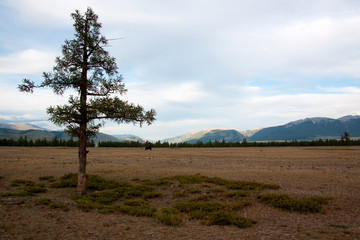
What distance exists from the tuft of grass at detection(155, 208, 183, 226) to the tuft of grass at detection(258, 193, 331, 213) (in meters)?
5.28

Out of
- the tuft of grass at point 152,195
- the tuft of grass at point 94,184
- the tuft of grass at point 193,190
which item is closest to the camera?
the tuft of grass at point 152,195

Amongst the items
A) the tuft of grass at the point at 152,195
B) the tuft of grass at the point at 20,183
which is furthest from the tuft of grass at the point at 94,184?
the tuft of grass at the point at 152,195

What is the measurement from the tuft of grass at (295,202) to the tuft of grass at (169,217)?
17.3ft

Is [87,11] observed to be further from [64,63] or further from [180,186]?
[180,186]

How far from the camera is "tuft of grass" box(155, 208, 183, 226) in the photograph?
9.14 metres

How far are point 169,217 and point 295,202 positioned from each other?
267 inches

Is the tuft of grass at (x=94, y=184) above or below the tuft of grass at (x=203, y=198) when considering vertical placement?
above

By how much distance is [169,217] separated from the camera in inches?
374

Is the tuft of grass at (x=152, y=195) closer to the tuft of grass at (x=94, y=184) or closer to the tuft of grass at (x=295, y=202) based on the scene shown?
the tuft of grass at (x=94, y=184)

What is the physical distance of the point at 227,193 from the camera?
44.7 feet

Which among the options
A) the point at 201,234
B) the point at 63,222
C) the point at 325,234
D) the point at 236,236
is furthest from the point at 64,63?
the point at 325,234

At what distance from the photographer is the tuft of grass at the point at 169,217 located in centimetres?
914

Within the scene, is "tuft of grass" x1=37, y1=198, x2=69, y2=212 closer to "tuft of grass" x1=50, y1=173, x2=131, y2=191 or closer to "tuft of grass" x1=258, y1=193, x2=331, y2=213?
"tuft of grass" x1=50, y1=173, x2=131, y2=191

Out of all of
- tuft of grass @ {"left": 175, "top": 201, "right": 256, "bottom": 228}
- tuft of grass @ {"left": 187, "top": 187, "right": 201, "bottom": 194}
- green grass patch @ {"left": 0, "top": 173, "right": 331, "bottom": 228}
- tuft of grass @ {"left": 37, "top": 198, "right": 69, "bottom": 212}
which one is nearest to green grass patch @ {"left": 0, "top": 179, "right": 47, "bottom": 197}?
green grass patch @ {"left": 0, "top": 173, "right": 331, "bottom": 228}
